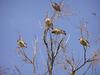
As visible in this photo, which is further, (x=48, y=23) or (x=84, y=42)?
(x=84, y=42)

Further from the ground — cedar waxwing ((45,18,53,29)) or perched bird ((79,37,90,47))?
cedar waxwing ((45,18,53,29))

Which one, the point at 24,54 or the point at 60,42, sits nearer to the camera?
the point at 60,42

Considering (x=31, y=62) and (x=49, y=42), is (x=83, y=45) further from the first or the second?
(x=31, y=62)

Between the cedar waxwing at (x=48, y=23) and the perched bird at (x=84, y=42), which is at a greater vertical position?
the cedar waxwing at (x=48, y=23)

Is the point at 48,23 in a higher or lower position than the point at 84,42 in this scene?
higher

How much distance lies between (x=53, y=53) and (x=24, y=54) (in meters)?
1.91

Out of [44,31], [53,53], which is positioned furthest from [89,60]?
[44,31]

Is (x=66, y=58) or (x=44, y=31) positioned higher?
(x=44, y=31)

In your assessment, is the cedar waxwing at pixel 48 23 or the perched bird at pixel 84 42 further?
the perched bird at pixel 84 42

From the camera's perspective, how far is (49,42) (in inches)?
346

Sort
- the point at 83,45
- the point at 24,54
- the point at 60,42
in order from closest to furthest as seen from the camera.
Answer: the point at 60,42, the point at 83,45, the point at 24,54

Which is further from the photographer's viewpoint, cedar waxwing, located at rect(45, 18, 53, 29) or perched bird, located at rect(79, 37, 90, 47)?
perched bird, located at rect(79, 37, 90, 47)

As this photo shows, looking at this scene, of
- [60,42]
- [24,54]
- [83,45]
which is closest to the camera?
[60,42]

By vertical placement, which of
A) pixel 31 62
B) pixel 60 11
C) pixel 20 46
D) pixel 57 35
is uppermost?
pixel 60 11
